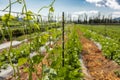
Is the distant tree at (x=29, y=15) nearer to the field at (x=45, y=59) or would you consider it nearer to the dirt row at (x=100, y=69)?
the field at (x=45, y=59)

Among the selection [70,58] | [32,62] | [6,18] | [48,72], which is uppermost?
[6,18]

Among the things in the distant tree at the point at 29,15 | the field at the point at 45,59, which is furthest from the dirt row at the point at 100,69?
the distant tree at the point at 29,15

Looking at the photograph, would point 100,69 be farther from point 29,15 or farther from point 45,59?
point 29,15

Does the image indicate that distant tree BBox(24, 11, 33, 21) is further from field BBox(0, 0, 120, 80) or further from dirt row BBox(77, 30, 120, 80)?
dirt row BBox(77, 30, 120, 80)

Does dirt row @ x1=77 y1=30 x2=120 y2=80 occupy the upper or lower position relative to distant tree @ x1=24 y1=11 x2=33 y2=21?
lower

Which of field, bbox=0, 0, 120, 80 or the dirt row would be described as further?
the dirt row

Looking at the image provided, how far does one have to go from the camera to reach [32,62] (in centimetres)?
271

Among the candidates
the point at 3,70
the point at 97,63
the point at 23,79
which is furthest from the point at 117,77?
the point at 3,70

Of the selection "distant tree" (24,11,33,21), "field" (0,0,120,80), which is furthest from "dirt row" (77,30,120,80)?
"distant tree" (24,11,33,21)

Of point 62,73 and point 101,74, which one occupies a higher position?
point 62,73

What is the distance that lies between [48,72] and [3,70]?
15.4 ft

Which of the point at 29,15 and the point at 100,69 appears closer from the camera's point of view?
the point at 29,15

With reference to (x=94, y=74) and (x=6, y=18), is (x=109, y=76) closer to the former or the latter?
(x=94, y=74)

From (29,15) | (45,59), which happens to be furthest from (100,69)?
(29,15)
